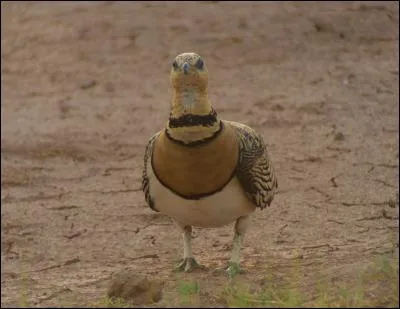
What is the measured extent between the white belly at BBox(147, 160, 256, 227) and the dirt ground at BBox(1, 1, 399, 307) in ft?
0.96

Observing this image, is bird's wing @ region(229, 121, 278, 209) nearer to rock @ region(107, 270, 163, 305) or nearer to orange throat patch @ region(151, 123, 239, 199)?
orange throat patch @ region(151, 123, 239, 199)

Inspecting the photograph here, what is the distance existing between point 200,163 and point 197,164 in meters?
0.01

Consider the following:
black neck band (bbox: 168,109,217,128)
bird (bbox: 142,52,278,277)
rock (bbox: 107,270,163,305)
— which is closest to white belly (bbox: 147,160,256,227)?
bird (bbox: 142,52,278,277)

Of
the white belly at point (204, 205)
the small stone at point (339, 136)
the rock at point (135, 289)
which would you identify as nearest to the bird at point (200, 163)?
the white belly at point (204, 205)

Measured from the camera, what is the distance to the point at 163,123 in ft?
28.4

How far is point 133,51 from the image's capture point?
33.8 ft

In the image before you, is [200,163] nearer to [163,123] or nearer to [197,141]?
[197,141]

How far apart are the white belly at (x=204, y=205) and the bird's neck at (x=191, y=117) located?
29 cm

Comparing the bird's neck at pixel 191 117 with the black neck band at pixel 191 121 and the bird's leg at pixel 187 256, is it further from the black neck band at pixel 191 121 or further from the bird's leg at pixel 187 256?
the bird's leg at pixel 187 256

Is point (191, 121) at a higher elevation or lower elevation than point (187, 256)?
higher

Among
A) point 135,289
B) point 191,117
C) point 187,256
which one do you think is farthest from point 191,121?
point 187,256

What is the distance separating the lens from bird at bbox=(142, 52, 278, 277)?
161 inches

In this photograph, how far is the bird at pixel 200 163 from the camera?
409 cm

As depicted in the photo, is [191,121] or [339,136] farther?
[339,136]
